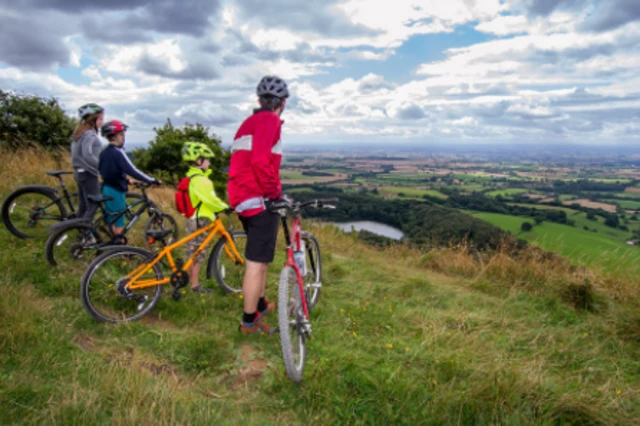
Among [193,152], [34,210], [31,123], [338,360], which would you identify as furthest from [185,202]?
[31,123]

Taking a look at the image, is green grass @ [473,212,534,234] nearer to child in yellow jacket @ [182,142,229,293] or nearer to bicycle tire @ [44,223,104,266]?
child in yellow jacket @ [182,142,229,293]

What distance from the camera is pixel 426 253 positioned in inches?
320

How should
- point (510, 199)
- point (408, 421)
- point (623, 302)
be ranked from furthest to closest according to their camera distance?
1. point (510, 199)
2. point (623, 302)
3. point (408, 421)

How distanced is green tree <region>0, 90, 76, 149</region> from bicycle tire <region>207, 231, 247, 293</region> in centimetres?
1014

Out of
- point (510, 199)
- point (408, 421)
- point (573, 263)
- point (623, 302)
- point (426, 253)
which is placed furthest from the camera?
point (510, 199)

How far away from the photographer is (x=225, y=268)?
521cm

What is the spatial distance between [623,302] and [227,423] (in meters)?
5.79

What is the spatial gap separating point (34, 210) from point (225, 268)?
352 centimetres

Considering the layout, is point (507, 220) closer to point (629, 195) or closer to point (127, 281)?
point (127, 281)

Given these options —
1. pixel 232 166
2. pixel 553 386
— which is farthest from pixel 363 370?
pixel 232 166

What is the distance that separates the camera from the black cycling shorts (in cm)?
343

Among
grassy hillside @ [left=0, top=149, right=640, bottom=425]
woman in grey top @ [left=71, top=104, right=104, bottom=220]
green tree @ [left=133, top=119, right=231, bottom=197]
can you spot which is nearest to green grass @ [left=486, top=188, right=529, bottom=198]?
green tree @ [left=133, top=119, right=231, bottom=197]

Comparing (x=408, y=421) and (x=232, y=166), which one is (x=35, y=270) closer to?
(x=232, y=166)

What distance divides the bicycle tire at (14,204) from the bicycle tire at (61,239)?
1413 millimetres
